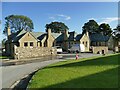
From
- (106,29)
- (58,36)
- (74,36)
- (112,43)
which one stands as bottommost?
(112,43)

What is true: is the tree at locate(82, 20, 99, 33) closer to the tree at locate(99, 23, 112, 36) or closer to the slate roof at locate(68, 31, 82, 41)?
the tree at locate(99, 23, 112, 36)

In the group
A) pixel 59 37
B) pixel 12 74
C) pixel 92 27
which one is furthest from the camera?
pixel 92 27

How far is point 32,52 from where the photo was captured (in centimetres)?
4741

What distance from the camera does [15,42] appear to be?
60094 millimetres

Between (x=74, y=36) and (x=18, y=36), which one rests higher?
(x=74, y=36)

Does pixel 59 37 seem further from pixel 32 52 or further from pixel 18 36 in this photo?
pixel 32 52

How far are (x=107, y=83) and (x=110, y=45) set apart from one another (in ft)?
259

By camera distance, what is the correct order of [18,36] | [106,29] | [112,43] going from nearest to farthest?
1. [18,36]
2. [112,43]
3. [106,29]

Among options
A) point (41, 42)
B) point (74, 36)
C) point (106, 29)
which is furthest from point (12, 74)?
point (106, 29)

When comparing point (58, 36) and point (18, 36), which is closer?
point (18, 36)

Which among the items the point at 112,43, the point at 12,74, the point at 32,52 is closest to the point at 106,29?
the point at 112,43

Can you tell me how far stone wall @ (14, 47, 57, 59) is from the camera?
4336cm

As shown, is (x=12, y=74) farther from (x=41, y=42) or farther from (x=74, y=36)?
(x=74, y=36)

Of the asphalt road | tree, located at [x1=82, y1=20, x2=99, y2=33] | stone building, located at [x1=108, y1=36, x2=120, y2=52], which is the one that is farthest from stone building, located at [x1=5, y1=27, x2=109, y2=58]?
tree, located at [x1=82, y1=20, x2=99, y2=33]
